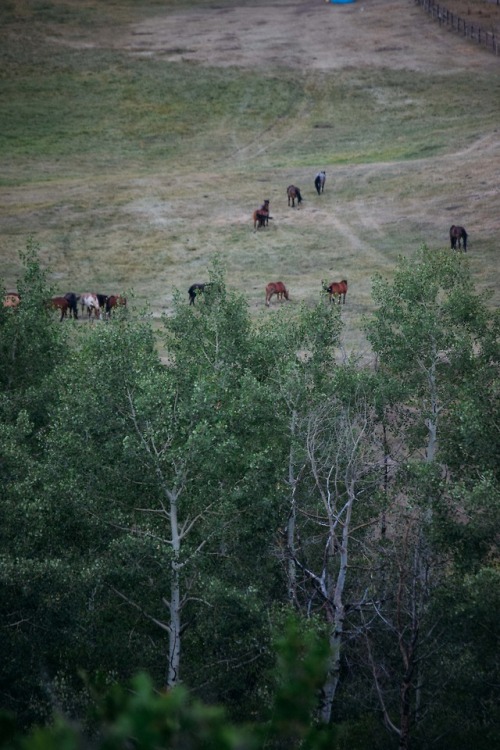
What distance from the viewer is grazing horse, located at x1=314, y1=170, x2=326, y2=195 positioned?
62438 millimetres

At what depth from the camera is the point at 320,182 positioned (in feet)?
206

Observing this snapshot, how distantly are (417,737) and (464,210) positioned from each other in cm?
4100

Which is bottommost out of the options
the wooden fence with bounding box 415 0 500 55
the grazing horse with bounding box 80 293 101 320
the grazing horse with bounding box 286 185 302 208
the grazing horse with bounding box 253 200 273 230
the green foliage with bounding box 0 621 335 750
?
the grazing horse with bounding box 80 293 101 320

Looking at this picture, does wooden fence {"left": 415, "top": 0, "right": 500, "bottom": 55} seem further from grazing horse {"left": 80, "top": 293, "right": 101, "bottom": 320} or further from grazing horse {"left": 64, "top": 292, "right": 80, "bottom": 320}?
grazing horse {"left": 64, "top": 292, "right": 80, "bottom": 320}

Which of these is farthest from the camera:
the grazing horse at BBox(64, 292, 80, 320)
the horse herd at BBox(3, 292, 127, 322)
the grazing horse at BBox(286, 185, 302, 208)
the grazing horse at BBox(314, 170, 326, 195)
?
the grazing horse at BBox(314, 170, 326, 195)

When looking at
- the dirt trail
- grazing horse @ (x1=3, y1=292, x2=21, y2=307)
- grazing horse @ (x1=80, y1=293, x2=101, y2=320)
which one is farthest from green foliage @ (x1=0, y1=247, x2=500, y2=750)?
the dirt trail

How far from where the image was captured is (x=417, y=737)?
830 inches

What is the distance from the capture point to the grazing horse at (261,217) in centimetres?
5738

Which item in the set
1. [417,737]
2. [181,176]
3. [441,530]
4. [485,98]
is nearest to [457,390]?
[441,530]

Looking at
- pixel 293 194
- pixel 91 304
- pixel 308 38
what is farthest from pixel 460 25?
pixel 91 304

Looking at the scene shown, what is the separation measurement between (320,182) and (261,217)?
710 centimetres

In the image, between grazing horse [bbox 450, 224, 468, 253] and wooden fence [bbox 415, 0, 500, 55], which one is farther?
wooden fence [bbox 415, 0, 500, 55]

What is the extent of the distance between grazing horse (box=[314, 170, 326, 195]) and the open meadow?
23.6 inches

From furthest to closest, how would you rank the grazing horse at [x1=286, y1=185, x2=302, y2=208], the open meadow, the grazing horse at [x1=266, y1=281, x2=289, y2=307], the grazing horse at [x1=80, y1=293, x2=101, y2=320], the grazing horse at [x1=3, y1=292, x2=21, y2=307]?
the grazing horse at [x1=286, y1=185, x2=302, y2=208] → the open meadow → the grazing horse at [x1=266, y1=281, x2=289, y2=307] → the grazing horse at [x1=80, y1=293, x2=101, y2=320] → the grazing horse at [x1=3, y1=292, x2=21, y2=307]
